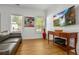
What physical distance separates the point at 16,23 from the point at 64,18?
80cm

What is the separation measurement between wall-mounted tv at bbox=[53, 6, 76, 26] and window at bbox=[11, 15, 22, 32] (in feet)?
1.95

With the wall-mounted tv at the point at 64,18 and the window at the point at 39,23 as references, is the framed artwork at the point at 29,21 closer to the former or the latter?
the window at the point at 39,23

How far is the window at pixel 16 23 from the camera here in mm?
1808

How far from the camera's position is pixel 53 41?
2.08 m

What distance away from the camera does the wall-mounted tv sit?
1.93 meters

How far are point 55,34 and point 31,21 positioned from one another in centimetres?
47

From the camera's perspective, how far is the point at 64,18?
196 cm

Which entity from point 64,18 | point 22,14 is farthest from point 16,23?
point 64,18

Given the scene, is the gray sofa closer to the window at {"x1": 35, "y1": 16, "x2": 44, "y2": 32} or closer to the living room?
the living room

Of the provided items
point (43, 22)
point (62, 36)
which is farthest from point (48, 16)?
point (62, 36)

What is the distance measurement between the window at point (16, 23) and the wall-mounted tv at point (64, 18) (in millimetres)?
595

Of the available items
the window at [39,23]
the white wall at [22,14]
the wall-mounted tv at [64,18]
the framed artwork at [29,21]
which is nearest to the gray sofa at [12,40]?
the white wall at [22,14]

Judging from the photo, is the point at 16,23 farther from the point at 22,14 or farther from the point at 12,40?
the point at 12,40

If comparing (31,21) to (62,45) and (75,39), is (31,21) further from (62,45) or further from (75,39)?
(75,39)
